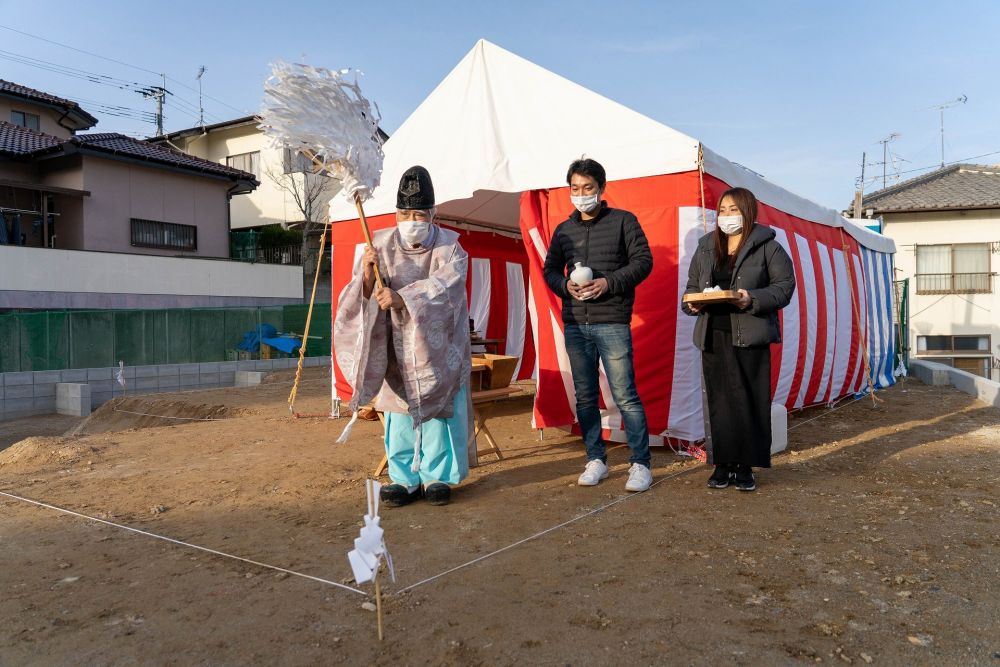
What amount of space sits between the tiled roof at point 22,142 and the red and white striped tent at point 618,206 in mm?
11072

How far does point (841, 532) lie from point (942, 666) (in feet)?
3.64

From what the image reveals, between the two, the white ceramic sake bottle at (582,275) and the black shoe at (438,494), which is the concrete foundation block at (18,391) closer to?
the black shoe at (438,494)

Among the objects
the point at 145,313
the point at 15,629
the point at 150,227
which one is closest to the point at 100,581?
the point at 15,629

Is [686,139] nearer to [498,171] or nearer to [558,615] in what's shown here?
[498,171]

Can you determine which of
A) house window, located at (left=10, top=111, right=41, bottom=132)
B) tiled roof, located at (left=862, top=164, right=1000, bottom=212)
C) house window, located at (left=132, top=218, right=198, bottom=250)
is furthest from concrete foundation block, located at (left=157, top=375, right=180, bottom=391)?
tiled roof, located at (left=862, top=164, right=1000, bottom=212)

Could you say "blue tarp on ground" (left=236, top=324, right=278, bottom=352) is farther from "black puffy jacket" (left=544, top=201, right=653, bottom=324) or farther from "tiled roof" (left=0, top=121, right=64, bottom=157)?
"black puffy jacket" (left=544, top=201, right=653, bottom=324)

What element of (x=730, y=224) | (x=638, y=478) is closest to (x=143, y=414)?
(x=638, y=478)

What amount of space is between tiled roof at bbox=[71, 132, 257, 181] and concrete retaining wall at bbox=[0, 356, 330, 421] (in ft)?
19.4

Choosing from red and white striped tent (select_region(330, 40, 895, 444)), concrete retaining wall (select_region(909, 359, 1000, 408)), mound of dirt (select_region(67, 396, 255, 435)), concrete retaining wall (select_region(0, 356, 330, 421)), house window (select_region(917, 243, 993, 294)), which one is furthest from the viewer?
house window (select_region(917, 243, 993, 294))

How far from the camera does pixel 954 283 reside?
60.7 feet

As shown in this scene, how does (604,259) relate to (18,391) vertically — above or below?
above

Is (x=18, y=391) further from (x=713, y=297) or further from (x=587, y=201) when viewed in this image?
(x=713, y=297)

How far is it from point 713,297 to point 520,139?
2.24m

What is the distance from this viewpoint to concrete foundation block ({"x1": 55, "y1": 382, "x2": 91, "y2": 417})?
31.9 feet
